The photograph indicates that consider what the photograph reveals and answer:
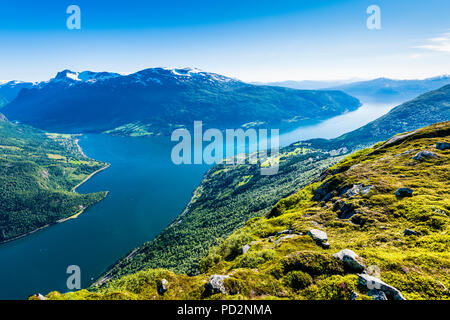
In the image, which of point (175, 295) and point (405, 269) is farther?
point (175, 295)

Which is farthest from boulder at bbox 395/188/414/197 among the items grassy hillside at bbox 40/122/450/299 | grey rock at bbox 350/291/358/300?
grey rock at bbox 350/291/358/300

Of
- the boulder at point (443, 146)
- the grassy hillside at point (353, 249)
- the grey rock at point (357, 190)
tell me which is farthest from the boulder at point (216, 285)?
the boulder at point (443, 146)

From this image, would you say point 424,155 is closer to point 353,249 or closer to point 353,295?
point 353,249

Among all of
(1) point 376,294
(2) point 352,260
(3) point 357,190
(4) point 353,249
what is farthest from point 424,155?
(1) point 376,294

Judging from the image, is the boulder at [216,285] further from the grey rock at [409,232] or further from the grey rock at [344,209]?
the grey rock at [344,209]
